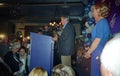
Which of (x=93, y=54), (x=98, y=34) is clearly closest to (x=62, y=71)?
(x=93, y=54)

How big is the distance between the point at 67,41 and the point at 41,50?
87 centimetres

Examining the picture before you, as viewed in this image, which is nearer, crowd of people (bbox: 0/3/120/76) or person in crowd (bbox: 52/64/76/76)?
crowd of people (bbox: 0/3/120/76)

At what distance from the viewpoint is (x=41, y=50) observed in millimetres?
4586

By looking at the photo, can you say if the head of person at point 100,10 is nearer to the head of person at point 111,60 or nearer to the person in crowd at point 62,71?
the person in crowd at point 62,71

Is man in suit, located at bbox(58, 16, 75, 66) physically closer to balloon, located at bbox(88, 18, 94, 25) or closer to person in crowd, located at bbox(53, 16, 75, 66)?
person in crowd, located at bbox(53, 16, 75, 66)

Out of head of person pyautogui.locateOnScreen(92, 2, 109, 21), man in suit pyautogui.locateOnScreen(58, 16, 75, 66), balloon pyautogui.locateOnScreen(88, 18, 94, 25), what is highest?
head of person pyautogui.locateOnScreen(92, 2, 109, 21)

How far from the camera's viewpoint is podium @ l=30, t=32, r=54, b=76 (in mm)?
4543

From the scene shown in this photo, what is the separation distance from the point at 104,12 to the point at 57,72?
37.3 inches

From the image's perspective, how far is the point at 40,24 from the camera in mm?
16719

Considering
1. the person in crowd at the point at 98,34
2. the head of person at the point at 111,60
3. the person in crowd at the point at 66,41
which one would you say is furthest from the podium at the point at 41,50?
the head of person at the point at 111,60

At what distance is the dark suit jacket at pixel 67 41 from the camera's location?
5.29 meters

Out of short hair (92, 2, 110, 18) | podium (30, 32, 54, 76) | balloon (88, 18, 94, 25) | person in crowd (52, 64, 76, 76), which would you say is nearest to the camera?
person in crowd (52, 64, 76, 76)

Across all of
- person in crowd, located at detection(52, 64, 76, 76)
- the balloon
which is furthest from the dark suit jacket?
person in crowd, located at detection(52, 64, 76, 76)

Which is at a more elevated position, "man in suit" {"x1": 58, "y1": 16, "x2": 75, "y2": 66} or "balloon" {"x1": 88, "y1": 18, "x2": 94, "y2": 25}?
"balloon" {"x1": 88, "y1": 18, "x2": 94, "y2": 25}
